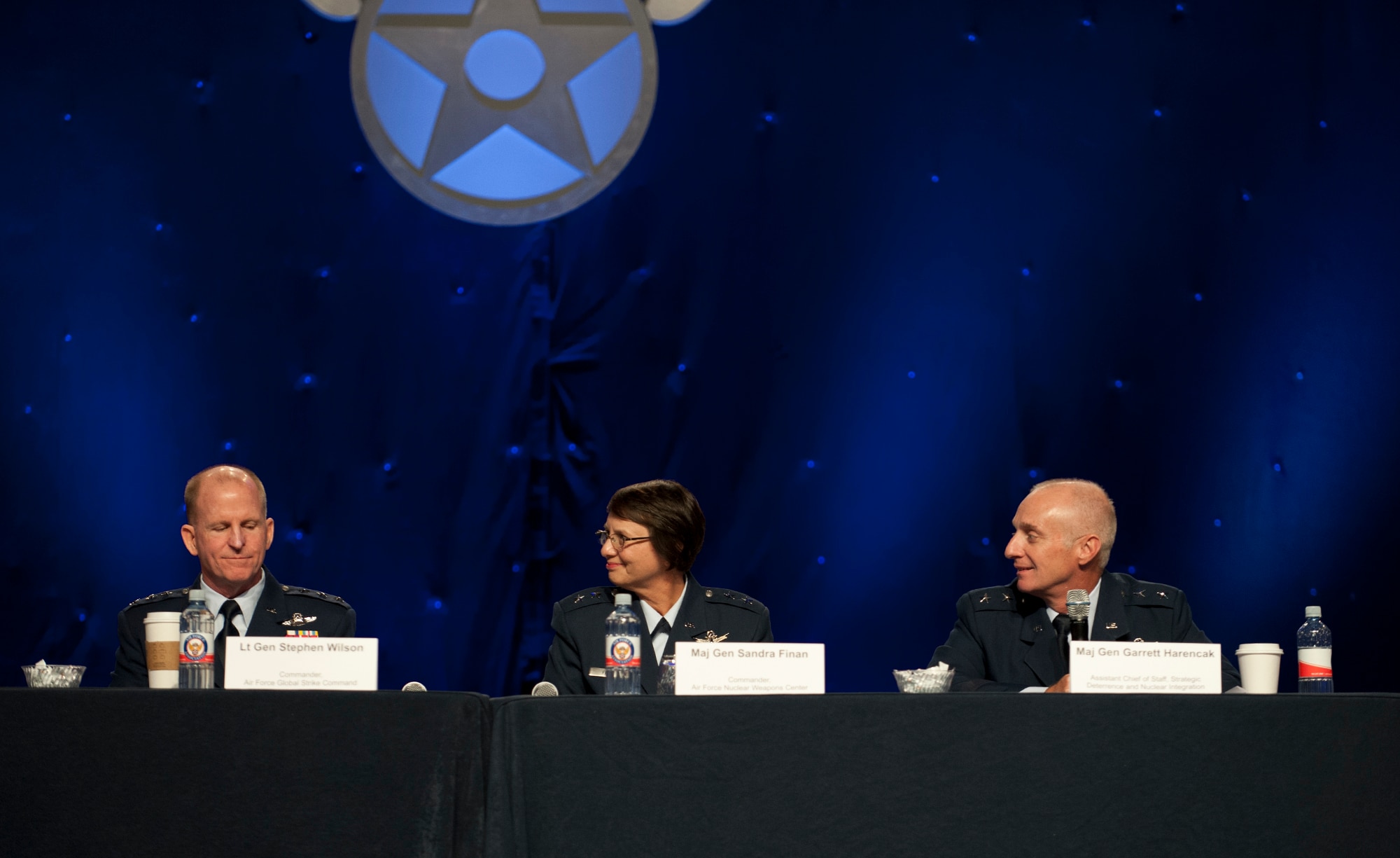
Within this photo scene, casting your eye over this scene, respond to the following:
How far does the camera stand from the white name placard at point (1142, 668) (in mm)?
1750

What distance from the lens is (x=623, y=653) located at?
6.29 ft

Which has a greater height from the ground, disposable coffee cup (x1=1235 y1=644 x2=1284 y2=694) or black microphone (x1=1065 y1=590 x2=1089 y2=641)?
black microphone (x1=1065 y1=590 x2=1089 y2=641)

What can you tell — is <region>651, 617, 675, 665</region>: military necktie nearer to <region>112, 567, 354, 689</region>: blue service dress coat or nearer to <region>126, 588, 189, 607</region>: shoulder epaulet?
<region>112, 567, 354, 689</region>: blue service dress coat

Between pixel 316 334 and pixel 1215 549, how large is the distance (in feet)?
9.26

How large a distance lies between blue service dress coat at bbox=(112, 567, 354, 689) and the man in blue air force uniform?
0.48m

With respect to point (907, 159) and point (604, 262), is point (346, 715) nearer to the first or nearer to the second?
point (604, 262)

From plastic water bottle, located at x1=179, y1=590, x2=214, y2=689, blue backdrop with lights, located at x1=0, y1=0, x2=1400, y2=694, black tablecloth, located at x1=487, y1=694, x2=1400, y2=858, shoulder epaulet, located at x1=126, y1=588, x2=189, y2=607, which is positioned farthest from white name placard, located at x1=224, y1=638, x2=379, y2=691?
blue backdrop with lights, located at x1=0, y1=0, x2=1400, y2=694

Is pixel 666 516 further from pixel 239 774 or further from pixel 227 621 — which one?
pixel 239 774

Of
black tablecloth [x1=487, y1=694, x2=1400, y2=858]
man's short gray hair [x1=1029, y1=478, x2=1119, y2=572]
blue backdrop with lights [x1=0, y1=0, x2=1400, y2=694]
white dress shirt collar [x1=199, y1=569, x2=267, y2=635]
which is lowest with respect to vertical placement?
black tablecloth [x1=487, y1=694, x2=1400, y2=858]

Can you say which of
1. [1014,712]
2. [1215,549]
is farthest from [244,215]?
[1215,549]

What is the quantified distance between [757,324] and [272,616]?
67.2 inches

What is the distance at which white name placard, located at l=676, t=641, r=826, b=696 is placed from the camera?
1695mm

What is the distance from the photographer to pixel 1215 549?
3.63m

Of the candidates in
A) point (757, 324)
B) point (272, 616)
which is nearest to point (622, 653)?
point (272, 616)
